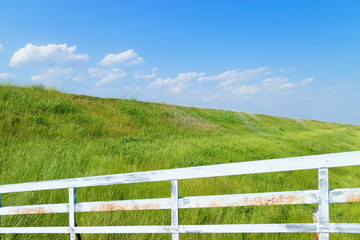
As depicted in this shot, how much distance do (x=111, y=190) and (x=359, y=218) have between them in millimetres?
6746

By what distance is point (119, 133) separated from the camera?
1545cm

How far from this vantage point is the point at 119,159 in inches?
382

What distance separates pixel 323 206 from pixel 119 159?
26.6 feet

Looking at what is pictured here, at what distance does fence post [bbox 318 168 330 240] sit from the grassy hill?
96.2 inches

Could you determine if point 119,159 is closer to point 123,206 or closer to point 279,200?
point 123,206

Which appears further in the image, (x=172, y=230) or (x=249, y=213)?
(x=249, y=213)

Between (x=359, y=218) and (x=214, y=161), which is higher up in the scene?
(x=214, y=161)

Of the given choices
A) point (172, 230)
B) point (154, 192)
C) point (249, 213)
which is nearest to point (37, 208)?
point (172, 230)

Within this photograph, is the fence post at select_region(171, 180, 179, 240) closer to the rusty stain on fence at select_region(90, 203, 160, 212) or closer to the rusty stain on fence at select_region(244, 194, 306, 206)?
the rusty stain on fence at select_region(90, 203, 160, 212)

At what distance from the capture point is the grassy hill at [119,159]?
531 cm

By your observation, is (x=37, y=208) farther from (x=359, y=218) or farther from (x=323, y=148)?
(x=323, y=148)

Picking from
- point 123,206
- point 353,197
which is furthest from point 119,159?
point 353,197

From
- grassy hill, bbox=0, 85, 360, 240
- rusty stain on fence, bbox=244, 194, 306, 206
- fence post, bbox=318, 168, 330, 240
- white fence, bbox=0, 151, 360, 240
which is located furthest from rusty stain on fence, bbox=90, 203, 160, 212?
fence post, bbox=318, 168, 330, 240

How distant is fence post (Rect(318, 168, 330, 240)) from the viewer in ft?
8.02
